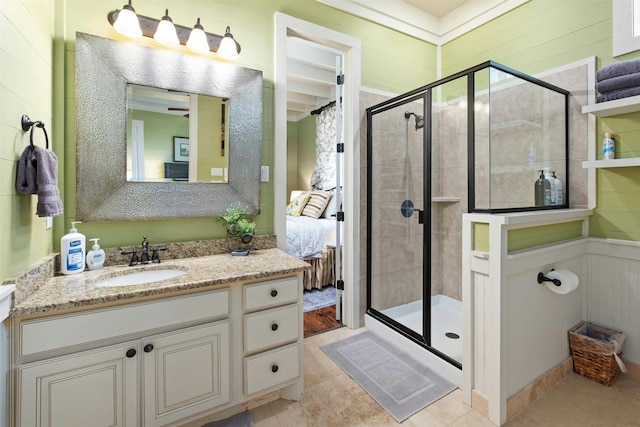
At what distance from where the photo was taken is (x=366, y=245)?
2.70 metres

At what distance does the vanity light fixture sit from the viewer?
1.67m

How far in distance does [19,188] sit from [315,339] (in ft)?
6.87

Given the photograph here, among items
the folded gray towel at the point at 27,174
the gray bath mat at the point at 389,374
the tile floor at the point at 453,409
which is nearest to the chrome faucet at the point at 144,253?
the folded gray towel at the point at 27,174

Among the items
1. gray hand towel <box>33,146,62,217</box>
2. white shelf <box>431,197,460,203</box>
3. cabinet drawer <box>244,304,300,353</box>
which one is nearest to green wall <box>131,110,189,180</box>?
gray hand towel <box>33,146,62,217</box>

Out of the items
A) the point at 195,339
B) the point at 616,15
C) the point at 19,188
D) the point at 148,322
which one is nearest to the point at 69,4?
the point at 19,188

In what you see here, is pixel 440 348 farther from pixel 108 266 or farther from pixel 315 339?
pixel 108 266

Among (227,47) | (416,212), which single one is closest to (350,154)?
(416,212)

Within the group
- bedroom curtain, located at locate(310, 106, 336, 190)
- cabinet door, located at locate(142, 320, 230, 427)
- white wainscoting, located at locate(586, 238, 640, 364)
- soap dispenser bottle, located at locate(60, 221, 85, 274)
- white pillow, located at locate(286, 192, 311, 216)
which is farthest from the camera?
bedroom curtain, located at locate(310, 106, 336, 190)

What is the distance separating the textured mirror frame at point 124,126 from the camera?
5.39ft

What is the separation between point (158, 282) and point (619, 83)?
2812 mm

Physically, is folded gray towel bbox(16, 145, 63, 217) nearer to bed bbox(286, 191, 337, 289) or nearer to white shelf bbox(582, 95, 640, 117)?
bed bbox(286, 191, 337, 289)

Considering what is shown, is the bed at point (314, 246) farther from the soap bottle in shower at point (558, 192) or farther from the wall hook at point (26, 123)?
the wall hook at point (26, 123)

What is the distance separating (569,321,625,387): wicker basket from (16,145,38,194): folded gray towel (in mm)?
3067

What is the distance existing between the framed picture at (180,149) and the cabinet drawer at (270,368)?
1.25 meters
